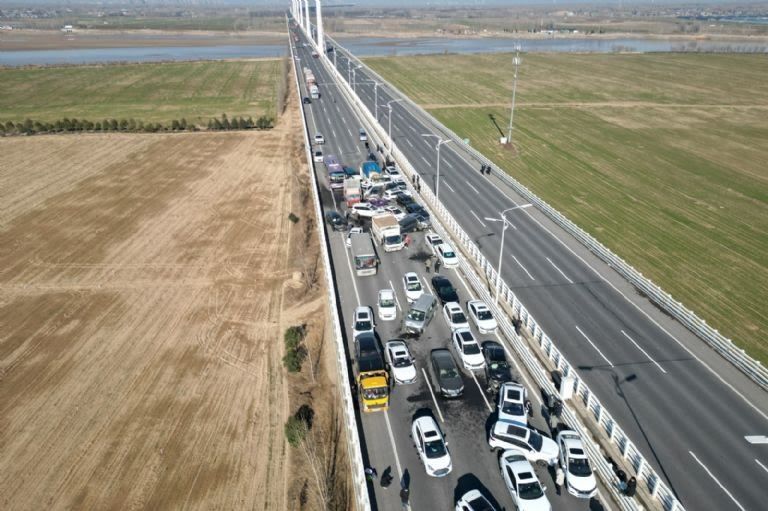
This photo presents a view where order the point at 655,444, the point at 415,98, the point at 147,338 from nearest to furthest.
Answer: the point at 655,444 → the point at 147,338 → the point at 415,98

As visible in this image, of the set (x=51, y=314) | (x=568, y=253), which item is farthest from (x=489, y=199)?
(x=51, y=314)

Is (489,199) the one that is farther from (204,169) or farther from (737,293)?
(204,169)

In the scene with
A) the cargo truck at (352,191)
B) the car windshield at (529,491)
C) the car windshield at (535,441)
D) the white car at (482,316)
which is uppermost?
the cargo truck at (352,191)

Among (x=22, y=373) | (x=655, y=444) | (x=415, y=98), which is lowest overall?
(x=22, y=373)

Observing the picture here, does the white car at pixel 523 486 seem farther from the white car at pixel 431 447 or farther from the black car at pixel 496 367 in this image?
the black car at pixel 496 367

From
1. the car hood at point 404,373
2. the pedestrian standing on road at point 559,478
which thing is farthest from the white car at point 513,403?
the car hood at point 404,373

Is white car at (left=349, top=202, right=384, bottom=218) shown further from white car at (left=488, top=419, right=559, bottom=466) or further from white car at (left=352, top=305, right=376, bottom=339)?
white car at (left=488, top=419, right=559, bottom=466)
